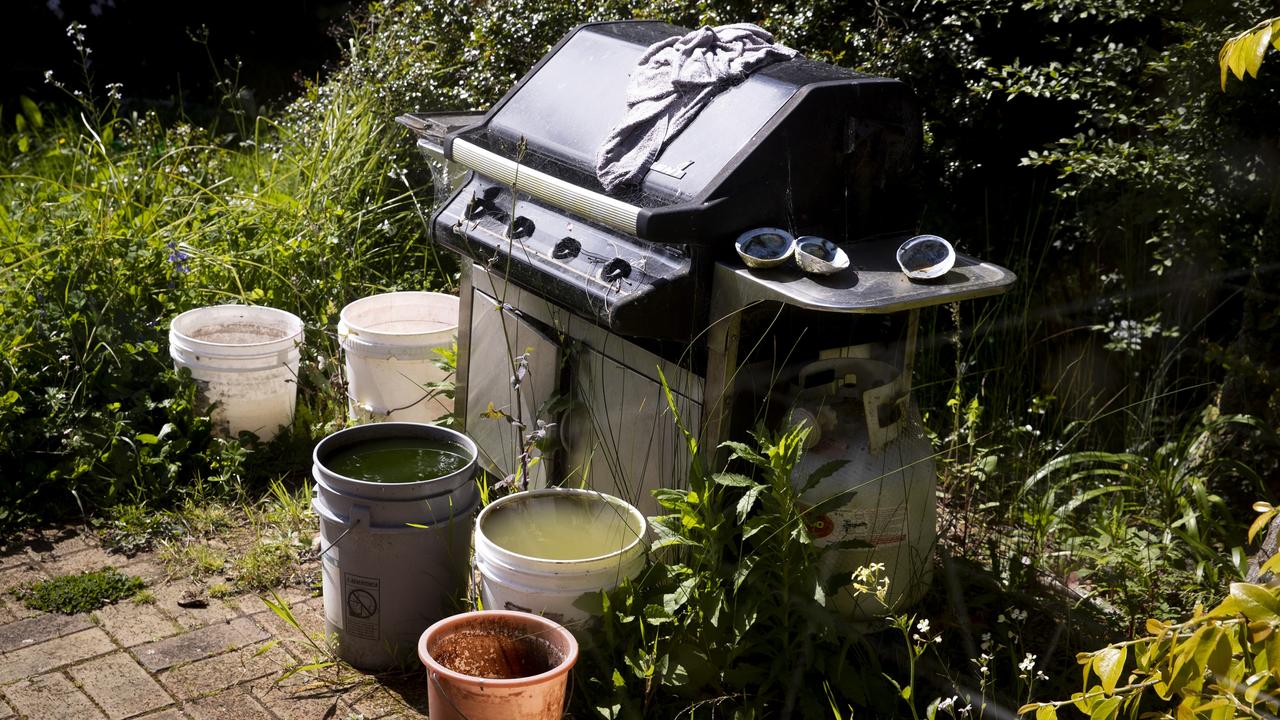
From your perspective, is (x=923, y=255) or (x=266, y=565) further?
(x=266, y=565)

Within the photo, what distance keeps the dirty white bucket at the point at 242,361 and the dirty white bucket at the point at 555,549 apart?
1800 millimetres

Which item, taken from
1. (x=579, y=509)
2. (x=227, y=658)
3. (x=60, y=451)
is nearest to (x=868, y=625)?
(x=579, y=509)

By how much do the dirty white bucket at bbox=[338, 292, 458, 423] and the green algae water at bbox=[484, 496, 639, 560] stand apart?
130cm

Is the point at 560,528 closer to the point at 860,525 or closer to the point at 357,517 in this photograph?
the point at 357,517

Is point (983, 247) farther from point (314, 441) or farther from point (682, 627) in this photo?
point (314, 441)

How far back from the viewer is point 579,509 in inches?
147

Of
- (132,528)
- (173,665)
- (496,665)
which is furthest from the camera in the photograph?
(132,528)

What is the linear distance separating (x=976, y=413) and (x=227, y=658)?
277 centimetres

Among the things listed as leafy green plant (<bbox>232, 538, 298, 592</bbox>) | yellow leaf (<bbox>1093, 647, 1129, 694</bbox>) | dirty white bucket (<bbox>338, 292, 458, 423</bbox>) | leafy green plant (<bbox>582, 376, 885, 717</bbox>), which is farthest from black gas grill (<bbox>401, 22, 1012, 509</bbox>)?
yellow leaf (<bbox>1093, 647, 1129, 694</bbox>)

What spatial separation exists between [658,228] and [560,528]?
3.37ft

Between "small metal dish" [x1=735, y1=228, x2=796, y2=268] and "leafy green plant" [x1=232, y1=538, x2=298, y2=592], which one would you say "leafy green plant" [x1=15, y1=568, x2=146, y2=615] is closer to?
"leafy green plant" [x1=232, y1=538, x2=298, y2=592]

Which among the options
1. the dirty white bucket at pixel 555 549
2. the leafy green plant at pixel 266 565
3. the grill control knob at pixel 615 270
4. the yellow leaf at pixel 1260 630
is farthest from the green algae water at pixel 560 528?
the yellow leaf at pixel 1260 630

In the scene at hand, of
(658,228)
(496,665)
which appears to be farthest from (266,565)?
(658,228)

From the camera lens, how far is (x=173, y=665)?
374 cm
